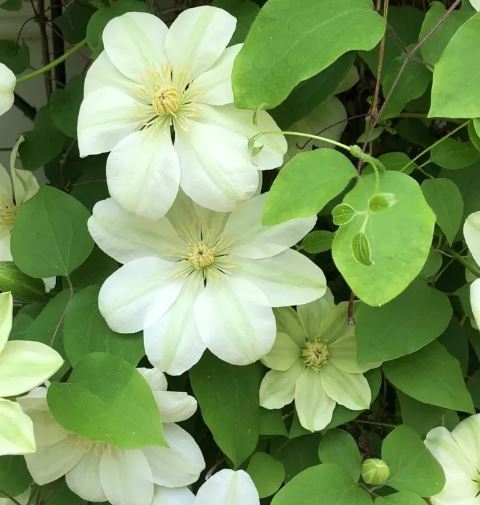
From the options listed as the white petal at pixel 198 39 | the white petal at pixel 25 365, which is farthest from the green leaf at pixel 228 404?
the white petal at pixel 198 39

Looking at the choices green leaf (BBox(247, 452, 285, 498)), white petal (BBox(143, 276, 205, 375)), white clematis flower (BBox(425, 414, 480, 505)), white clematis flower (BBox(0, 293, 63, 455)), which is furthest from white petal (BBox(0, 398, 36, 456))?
white clematis flower (BBox(425, 414, 480, 505))

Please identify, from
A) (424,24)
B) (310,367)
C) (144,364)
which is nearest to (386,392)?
(310,367)

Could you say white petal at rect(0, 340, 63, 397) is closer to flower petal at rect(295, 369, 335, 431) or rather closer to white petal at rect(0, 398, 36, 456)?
white petal at rect(0, 398, 36, 456)

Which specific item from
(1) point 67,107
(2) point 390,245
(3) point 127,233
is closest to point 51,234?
(3) point 127,233

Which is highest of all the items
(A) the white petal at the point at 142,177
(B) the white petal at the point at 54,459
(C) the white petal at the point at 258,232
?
(A) the white petal at the point at 142,177

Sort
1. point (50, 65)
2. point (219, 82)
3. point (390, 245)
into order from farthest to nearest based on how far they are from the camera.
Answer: point (50, 65) < point (219, 82) < point (390, 245)

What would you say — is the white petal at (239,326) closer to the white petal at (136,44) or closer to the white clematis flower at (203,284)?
the white clematis flower at (203,284)

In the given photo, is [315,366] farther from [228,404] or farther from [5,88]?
[5,88]
